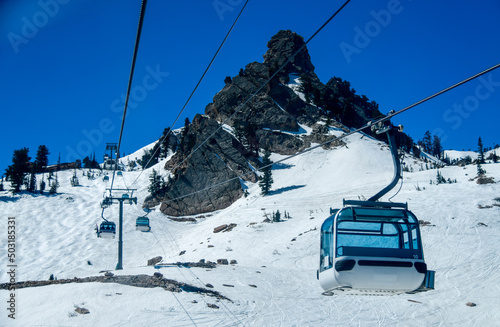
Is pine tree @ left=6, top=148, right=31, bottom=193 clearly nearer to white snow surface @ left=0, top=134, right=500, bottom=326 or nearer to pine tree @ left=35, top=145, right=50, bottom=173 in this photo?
white snow surface @ left=0, top=134, right=500, bottom=326

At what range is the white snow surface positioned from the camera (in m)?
20.6

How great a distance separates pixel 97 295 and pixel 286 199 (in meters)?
41.4

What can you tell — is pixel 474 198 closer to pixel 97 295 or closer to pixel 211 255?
pixel 211 255

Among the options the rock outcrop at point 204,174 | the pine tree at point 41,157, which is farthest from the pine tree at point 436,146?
the pine tree at point 41,157

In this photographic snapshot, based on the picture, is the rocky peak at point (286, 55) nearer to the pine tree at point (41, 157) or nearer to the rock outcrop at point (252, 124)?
the rock outcrop at point (252, 124)

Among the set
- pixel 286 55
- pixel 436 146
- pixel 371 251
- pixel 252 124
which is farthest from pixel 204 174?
pixel 436 146

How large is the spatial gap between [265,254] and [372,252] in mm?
26199

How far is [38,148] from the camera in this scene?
317 ft

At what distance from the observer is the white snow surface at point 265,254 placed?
2062cm

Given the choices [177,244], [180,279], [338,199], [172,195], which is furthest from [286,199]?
[180,279]

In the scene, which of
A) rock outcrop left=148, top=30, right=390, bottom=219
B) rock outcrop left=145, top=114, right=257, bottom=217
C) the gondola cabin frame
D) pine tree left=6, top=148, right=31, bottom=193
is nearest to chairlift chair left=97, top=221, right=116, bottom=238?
the gondola cabin frame

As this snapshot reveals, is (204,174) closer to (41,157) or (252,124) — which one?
(252,124)

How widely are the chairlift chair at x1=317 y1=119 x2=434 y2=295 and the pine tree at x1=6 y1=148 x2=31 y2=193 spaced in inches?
2640

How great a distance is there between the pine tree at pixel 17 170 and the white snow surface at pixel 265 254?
2.59 metres
